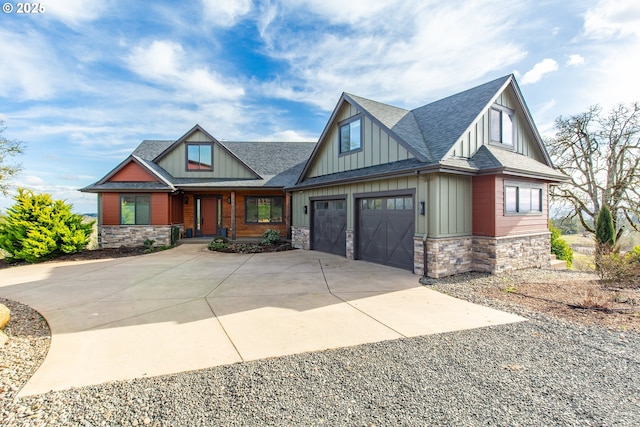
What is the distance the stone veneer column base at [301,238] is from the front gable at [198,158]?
4287mm

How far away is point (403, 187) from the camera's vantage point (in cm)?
888

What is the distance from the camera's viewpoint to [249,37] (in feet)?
38.4

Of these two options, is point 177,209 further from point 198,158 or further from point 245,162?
point 245,162

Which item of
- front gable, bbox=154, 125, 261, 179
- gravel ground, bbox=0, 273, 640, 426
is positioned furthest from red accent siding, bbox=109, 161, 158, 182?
gravel ground, bbox=0, 273, 640, 426

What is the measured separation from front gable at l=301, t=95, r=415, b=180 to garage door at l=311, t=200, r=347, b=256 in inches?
55.7

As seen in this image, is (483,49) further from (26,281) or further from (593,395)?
(26,281)

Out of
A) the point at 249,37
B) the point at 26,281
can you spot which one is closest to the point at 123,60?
the point at 249,37

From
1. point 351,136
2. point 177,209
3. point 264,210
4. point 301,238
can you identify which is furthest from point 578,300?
point 177,209

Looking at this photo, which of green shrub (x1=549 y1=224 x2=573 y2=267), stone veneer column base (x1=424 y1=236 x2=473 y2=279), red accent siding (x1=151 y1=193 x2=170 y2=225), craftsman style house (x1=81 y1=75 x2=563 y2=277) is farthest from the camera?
red accent siding (x1=151 y1=193 x2=170 y2=225)

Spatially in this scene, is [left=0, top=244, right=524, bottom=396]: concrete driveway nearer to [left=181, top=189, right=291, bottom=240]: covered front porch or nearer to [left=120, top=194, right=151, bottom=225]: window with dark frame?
[left=120, top=194, right=151, bottom=225]: window with dark frame

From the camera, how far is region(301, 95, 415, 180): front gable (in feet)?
31.6

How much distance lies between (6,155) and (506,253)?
86.2 ft

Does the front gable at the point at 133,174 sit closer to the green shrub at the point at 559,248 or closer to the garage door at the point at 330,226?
the garage door at the point at 330,226

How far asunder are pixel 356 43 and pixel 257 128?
13.5 metres
